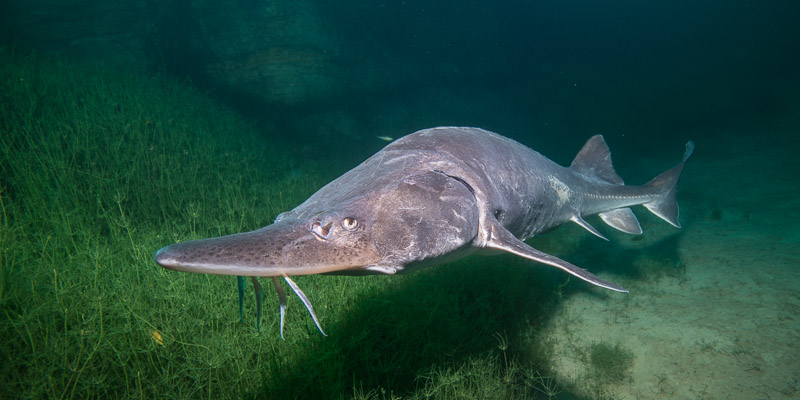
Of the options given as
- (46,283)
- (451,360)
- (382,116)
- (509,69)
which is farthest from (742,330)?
(509,69)

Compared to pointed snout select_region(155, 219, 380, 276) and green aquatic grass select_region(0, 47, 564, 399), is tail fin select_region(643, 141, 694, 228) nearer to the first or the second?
green aquatic grass select_region(0, 47, 564, 399)

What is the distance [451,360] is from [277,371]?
169cm

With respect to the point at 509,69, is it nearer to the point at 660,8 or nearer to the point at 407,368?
the point at 407,368

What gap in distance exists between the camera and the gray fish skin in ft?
4.67

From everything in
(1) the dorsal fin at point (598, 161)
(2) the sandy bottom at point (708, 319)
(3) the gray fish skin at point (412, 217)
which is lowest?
(2) the sandy bottom at point (708, 319)

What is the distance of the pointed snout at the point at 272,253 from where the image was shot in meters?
1.28

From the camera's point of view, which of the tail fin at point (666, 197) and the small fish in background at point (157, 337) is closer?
the small fish in background at point (157, 337)

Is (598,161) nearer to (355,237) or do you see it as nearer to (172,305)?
(355,237)

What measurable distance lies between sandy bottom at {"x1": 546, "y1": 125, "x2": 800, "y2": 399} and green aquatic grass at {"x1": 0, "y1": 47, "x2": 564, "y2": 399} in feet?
1.86

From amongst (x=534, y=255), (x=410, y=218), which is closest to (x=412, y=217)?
(x=410, y=218)

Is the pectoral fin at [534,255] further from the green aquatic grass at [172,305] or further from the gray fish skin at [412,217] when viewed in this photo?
the green aquatic grass at [172,305]

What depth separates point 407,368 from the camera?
3.12 m

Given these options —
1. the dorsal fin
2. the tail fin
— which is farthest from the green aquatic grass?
the tail fin

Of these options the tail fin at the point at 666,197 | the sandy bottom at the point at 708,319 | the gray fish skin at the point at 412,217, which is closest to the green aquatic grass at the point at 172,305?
the sandy bottom at the point at 708,319
